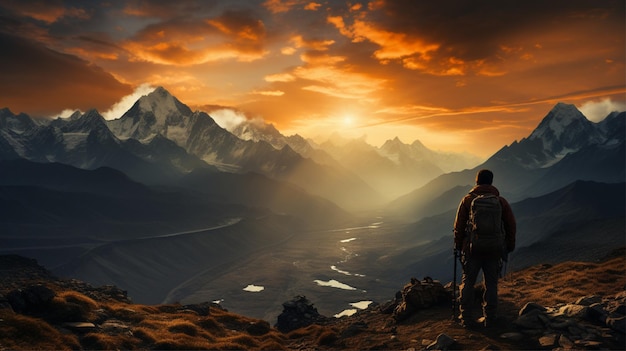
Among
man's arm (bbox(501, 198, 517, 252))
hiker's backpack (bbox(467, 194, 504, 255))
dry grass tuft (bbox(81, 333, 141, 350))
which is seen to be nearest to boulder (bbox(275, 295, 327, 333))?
dry grass tuft (bbox(81, 333, 141, 350))

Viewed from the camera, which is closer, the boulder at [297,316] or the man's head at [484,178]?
the man's head at [484,178]

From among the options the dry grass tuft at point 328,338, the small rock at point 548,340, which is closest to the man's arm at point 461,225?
A: the small rock at point 548,340

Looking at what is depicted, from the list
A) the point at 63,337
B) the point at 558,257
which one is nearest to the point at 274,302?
the point at 558,257

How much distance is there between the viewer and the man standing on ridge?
13826 millimetres

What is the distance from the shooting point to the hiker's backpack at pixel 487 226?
13789 millimetres

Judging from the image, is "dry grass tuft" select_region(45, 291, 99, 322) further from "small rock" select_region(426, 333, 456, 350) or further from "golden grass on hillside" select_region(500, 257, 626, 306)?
"golden grass on hillside" select_region(500, 257, 626, 306)

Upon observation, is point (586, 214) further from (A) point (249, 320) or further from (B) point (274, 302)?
(A) point (249, 320)

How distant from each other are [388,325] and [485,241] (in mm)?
8330

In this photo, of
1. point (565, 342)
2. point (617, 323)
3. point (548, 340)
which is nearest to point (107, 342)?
point (548, 340)

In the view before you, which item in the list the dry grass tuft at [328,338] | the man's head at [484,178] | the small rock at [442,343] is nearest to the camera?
the small rock at [442,343]

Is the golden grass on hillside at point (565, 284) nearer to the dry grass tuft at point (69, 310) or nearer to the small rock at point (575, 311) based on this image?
the small rock at point (575, 311)

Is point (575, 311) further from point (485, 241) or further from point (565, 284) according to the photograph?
point (565, 284)

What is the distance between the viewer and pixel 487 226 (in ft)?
45.2

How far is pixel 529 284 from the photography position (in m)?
21.8
